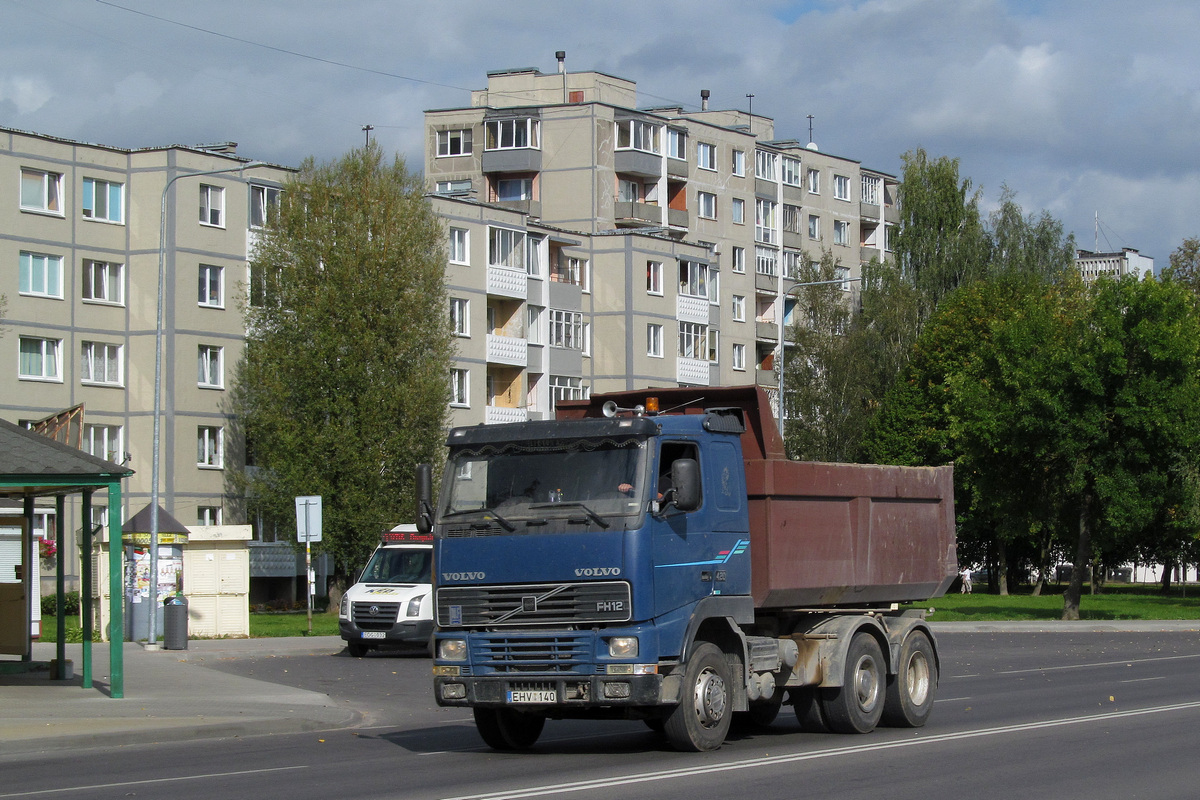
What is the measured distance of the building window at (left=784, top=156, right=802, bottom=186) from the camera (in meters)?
90.2

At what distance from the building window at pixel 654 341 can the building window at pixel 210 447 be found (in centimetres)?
2411

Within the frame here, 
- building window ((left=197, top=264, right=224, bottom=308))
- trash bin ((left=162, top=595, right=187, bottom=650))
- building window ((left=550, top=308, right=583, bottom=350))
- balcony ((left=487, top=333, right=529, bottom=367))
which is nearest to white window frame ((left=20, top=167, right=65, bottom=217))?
building window ((left=197, top=264, right=224, bottom=308))

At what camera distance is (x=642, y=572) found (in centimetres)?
1212

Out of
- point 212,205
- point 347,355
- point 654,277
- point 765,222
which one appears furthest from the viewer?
point 765,222

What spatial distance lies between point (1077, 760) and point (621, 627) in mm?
3792

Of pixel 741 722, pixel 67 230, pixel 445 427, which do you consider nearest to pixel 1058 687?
pixel 741 722

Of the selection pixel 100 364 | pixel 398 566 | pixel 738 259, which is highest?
pixel 738 259

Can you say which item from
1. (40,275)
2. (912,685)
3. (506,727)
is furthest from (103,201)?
(912,685)

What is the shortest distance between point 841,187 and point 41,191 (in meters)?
56.5

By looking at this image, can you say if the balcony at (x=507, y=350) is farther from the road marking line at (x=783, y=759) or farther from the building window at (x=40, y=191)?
the road marking line at (x=783, y=759)

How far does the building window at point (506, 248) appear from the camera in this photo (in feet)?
214

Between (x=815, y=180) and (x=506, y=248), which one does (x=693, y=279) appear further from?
(x=815, y=180)

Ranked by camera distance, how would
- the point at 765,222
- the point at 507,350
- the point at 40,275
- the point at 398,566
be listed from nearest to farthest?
the point at 398,566
the point at 40,275
the point at 507,350
the point at 765,222

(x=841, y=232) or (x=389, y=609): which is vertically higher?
(x=841, y=232)
